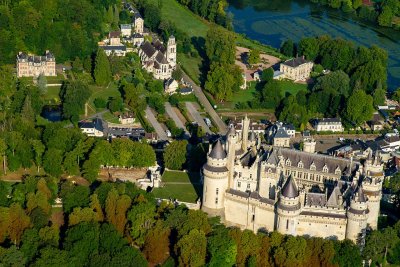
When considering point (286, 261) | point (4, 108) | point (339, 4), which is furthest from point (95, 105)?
point (339, 4)

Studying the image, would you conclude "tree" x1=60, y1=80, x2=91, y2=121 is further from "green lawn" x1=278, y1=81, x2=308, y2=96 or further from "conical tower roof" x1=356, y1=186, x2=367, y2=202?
"conical tower roof" x1=356, y1=186, x2=367, y2=202

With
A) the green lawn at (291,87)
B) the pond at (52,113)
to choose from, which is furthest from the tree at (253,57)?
the pond at (52,113)

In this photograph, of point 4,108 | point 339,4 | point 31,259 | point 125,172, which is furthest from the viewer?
point 339,4

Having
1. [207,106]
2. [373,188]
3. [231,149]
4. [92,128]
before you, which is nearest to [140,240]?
[231,149]

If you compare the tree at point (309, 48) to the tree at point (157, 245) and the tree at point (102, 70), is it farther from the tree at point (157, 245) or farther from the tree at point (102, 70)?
the tree at point (157, 245)

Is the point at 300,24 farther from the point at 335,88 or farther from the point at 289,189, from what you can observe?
the point at 289,189

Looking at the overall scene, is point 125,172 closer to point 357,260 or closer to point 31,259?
point 31,259
